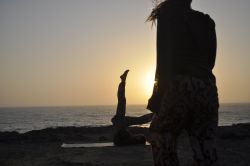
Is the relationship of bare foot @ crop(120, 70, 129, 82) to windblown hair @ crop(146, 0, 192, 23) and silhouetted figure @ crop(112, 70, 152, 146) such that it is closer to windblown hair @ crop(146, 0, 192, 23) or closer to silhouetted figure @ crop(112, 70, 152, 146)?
silhouetted figure @ crop(112, 70, 152, 146)

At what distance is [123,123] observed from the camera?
1562 cm

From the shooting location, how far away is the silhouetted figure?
48.9 ft

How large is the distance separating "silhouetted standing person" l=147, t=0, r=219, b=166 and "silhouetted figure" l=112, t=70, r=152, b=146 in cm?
1124

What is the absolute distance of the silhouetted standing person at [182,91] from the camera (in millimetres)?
3486

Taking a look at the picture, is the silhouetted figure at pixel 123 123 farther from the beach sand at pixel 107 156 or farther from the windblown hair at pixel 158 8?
the windblown hair at pixel 158 8

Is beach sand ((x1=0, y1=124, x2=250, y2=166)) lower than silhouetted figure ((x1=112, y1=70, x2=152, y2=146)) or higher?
lower

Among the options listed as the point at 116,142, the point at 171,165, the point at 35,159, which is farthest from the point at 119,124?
the point at 171,165

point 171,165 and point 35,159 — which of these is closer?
point 171,165

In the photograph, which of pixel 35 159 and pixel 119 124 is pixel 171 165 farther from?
pixel 119 124

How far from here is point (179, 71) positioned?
3.57 meters

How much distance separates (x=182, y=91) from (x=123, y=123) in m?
12.2

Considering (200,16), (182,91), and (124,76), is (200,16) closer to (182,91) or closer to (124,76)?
(182,91)

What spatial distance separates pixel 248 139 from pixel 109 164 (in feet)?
25.6

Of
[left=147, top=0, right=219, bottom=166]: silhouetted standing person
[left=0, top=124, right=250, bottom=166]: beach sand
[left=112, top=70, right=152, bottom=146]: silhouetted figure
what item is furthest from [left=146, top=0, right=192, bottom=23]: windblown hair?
[left=112, top=70, right=152, bottom=146]: silhouetted figure
